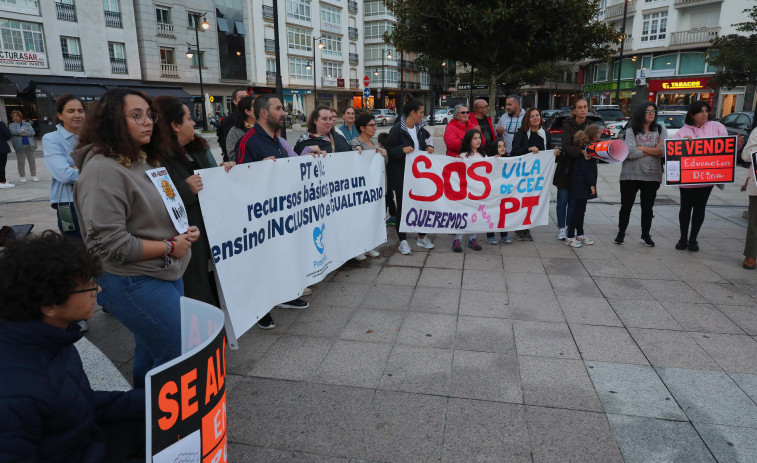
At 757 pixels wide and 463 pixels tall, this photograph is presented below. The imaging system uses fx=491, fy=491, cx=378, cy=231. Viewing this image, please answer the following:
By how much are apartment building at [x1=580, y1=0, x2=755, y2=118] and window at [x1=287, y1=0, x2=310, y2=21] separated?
92.2 feet

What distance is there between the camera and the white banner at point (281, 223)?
3.48 m

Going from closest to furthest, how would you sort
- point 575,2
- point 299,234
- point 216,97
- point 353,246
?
point 299,234, point 353,246, point 575,2, point 216,97

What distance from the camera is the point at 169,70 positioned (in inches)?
1427

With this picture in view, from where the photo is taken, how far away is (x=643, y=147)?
629 cm

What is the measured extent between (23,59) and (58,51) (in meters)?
1.98

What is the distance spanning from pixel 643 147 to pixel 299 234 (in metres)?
4.65

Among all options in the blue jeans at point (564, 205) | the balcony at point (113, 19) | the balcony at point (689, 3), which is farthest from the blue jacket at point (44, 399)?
the balcony at point (689, 3)

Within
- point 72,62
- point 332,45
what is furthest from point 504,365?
point 332,45

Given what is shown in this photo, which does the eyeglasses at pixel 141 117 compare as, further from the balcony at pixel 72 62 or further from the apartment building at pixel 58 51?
the balcony at pixel 72 62

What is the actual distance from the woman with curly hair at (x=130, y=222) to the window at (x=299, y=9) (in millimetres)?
50252

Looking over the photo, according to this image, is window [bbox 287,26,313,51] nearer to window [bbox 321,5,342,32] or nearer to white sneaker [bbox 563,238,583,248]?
window [bbox 321,5,342,32]

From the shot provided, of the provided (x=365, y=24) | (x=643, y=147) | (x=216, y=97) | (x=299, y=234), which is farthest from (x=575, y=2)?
(x=365, y=24)

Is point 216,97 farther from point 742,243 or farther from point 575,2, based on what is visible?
point 742,243

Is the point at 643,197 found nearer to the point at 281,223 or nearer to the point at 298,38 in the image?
the point at 281,223
